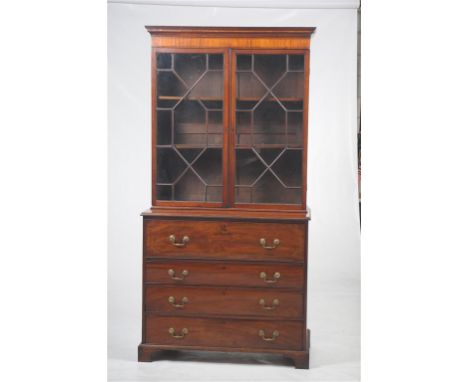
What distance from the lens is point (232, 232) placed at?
3197mm

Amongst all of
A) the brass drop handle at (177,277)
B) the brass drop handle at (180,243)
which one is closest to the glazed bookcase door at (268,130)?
the brass drop handle at (180,243)

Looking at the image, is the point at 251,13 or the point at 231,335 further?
the point at 251,13

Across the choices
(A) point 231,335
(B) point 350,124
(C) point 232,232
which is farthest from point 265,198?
(B) point 350,124

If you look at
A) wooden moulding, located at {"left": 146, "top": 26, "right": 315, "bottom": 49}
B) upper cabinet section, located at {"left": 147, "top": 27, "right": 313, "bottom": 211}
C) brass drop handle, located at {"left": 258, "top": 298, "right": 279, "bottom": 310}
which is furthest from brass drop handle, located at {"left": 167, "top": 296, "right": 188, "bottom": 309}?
wooden moulding, located at {"left": 146, "top": 26, "right": 315, "bottom": 49}

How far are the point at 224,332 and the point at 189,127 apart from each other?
3.72 ft

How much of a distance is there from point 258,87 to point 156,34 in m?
0.62

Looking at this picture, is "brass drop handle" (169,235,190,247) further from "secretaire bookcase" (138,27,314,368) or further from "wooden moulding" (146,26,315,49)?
"wooden moulding" (146,26,315,49)

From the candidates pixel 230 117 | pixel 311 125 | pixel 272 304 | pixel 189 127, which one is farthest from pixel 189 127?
pixel 311 125

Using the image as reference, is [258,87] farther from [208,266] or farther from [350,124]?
[350,124]

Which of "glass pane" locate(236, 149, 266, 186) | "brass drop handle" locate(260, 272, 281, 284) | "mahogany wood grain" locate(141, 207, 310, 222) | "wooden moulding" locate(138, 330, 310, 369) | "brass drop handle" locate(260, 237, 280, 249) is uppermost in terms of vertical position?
"glass pane" locate(236, 149, 266, 186)

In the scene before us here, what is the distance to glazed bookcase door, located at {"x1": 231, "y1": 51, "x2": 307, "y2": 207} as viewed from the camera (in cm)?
324

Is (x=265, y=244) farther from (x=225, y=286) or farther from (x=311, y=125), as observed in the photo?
(x=311, y=125)

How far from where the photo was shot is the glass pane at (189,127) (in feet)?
10.7

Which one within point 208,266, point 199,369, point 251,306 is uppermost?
point 208,266
